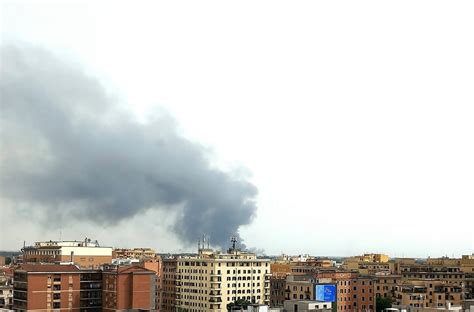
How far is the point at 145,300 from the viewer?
67.1 meters

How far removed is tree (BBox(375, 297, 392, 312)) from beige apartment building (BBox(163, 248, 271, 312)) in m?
12.6

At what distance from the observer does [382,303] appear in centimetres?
7869

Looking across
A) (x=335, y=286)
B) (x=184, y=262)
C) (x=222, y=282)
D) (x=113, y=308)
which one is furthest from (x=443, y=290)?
(x=113, y=308)

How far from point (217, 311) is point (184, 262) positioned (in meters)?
9.05

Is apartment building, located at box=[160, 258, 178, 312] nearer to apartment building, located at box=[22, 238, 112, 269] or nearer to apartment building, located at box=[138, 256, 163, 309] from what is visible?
apartment building, located at box=[138, 256, 163, 309]

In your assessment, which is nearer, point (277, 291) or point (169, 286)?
point (277, 291)

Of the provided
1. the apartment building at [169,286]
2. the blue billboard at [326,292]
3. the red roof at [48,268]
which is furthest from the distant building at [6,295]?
the blue billboard at [326,292]

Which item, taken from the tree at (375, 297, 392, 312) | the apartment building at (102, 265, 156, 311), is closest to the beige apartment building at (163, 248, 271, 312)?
the apartment building at (102, 265, 156, 311)

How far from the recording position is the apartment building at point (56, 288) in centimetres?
6519

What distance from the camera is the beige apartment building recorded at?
258ft

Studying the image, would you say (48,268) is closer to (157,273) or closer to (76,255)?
(157,273)

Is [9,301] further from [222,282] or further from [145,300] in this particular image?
[222,282]

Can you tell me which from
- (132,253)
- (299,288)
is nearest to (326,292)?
(299,288)

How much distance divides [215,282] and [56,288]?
19.1m
